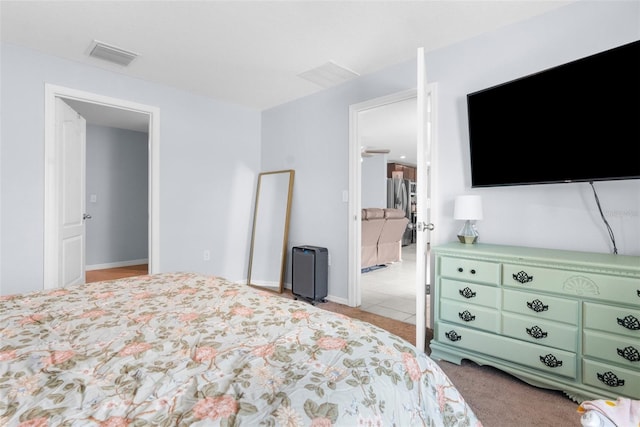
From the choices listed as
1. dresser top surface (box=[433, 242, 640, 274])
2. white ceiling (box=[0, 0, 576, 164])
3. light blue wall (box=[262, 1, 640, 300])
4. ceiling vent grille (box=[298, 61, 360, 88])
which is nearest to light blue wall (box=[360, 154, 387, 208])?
light blue wall (box=[262, 1, 640, 300])

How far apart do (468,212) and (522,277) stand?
592mm

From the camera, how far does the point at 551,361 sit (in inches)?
70.7

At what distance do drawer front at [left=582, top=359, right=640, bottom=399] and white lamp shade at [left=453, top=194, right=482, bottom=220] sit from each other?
1027 mm

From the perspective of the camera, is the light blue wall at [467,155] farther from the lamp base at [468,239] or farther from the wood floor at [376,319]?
the wood floor at [376,319]

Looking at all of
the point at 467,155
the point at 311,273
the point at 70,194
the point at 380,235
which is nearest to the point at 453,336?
the point at 467,155

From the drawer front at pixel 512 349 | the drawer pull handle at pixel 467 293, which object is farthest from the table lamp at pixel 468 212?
the drawer front at pixel 512 349

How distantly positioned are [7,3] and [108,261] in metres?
4.22

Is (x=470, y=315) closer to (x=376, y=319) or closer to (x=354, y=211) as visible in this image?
(x=376, y=319)

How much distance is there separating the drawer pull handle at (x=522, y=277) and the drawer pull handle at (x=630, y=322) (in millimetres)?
413

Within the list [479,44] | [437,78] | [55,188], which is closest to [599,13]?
[479,44]

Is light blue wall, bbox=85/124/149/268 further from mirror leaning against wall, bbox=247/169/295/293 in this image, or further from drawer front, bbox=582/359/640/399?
drawer front, bbox=582/359/640/399

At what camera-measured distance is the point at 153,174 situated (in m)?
3.52

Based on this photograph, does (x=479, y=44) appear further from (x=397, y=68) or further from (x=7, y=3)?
(x=7, y=3)

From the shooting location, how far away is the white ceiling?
2178 millimetres
